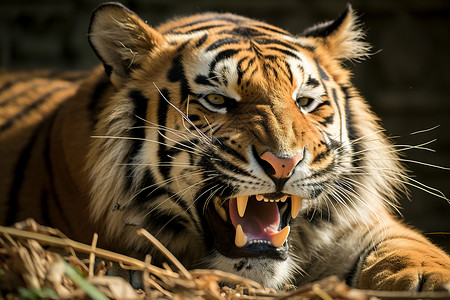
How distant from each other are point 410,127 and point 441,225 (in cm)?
62

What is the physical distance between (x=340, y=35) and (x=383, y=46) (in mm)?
1865

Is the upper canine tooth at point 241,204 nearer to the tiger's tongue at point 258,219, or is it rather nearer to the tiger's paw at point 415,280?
the tiger's tongue at point 258,219

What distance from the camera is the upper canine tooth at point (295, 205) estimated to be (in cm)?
164

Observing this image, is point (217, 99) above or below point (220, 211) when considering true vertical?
above

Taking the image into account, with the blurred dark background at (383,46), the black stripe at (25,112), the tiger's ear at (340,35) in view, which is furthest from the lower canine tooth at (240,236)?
the blurred dark background at (383,46)

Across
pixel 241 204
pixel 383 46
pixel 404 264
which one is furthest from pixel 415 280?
pixel 383 46

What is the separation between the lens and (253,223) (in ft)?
5.34

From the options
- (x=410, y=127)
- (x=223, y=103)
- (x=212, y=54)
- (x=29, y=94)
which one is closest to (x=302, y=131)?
(x=223, y=103)

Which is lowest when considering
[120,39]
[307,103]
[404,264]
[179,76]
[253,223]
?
[404,264]

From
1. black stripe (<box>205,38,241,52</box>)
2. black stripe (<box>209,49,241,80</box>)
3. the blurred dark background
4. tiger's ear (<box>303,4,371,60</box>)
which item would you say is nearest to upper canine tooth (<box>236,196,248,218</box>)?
black stripe (<box>209,49,241,80</box>)

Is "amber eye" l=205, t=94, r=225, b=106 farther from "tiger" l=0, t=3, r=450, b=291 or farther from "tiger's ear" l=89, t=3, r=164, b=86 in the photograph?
"tiger's ear" l=89, t=3, r=164, b=86

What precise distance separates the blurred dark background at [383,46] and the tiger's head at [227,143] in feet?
5.67

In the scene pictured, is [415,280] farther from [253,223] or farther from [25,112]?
[25,112]

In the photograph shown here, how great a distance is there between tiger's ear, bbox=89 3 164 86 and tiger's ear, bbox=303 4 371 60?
521 millimetres
